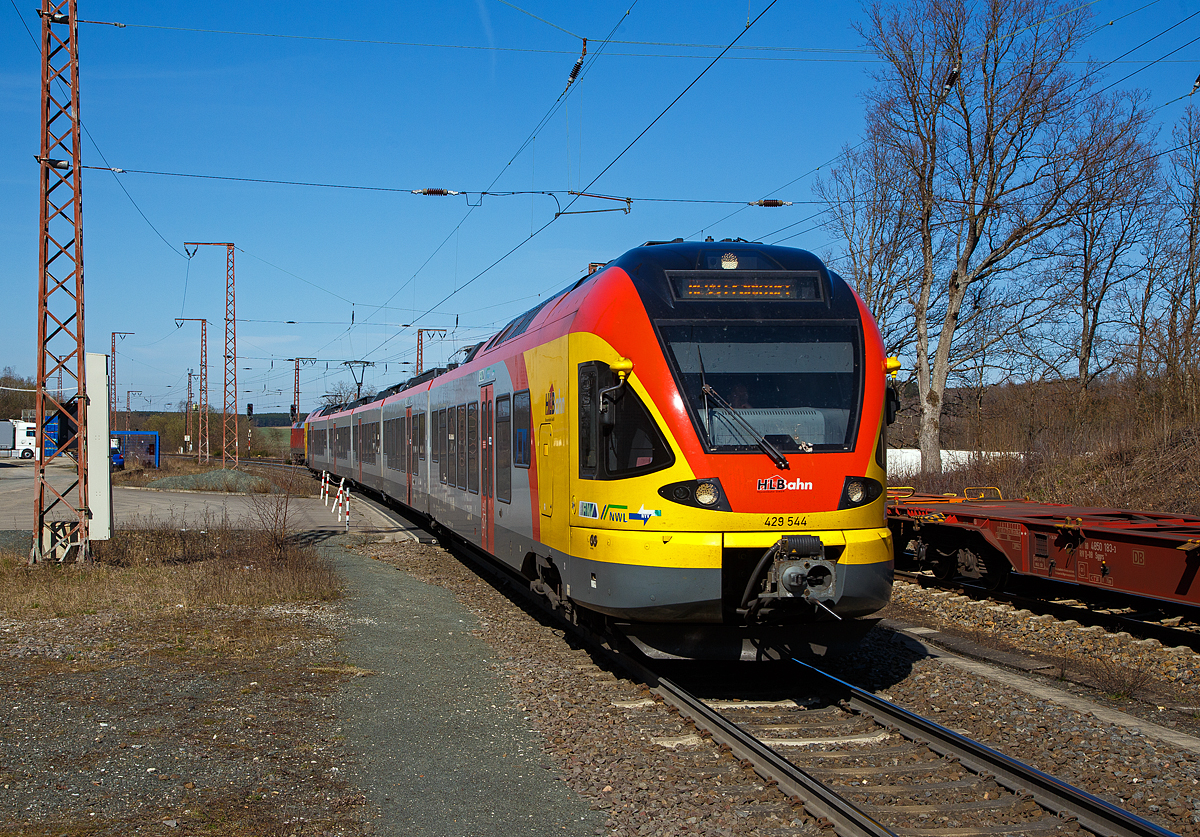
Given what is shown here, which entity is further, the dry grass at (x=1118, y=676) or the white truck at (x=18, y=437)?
the white truck at (x=18, y=437)

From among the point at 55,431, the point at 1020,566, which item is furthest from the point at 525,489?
the point at 55,431

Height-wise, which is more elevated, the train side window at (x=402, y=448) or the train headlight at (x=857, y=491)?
the train side window at (x=402, y=448)

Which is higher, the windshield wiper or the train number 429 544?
the windshield wiper

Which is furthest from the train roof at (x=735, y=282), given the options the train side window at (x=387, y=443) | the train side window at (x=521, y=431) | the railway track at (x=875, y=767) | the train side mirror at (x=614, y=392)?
the train side window at (x=387, y=443)

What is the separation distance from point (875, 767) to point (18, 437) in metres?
79.1

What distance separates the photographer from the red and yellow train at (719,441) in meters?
6.76

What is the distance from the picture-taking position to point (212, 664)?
8.51 meters

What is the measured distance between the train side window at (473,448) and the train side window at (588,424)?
4783 mm

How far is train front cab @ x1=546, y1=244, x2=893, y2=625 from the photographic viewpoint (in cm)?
675

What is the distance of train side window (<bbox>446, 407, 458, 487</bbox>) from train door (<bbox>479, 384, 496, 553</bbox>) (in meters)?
1.98

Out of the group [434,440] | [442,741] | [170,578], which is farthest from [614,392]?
[434,440]

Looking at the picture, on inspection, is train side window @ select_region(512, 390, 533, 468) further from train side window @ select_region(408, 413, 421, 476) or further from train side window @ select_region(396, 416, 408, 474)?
train side window @ select_region(396, 416, 408, 474)

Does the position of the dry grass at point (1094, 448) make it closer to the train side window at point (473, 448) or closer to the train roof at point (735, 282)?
the train roof at point (735, 282)

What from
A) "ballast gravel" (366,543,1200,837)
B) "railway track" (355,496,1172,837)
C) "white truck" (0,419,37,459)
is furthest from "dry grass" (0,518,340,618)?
"white truck" (0,419,37,459)
